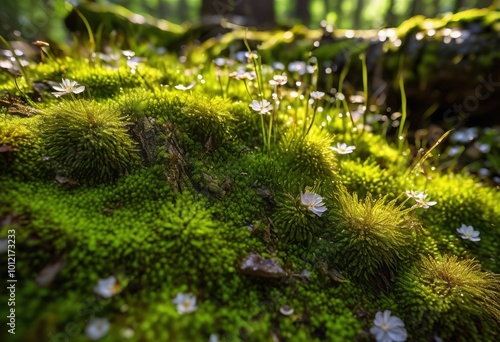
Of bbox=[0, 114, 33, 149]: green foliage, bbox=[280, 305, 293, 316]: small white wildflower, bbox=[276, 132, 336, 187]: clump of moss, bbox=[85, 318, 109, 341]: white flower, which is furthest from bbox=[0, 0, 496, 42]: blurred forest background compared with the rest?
bbox=[280, 305, 293, 316]: small white wildflower

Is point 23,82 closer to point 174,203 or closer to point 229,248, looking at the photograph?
point 174,203

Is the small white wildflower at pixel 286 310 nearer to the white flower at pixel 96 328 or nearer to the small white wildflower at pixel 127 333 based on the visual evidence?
the small white wildflower at pixel 127 333

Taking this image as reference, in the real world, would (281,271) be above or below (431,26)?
below

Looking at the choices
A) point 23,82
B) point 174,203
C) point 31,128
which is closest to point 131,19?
point 23,82

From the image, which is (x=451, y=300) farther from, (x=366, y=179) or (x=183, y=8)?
(x=183, y=8)

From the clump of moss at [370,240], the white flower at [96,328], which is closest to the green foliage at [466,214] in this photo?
the clump of moss at [370,240]

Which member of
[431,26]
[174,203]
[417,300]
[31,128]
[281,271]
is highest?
[431,26]

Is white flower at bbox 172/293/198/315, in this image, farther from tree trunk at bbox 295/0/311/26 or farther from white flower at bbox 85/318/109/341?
tree trunk at bbox 295/0/311/26

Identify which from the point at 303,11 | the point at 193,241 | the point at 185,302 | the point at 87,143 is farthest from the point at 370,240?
the point at 303,11
